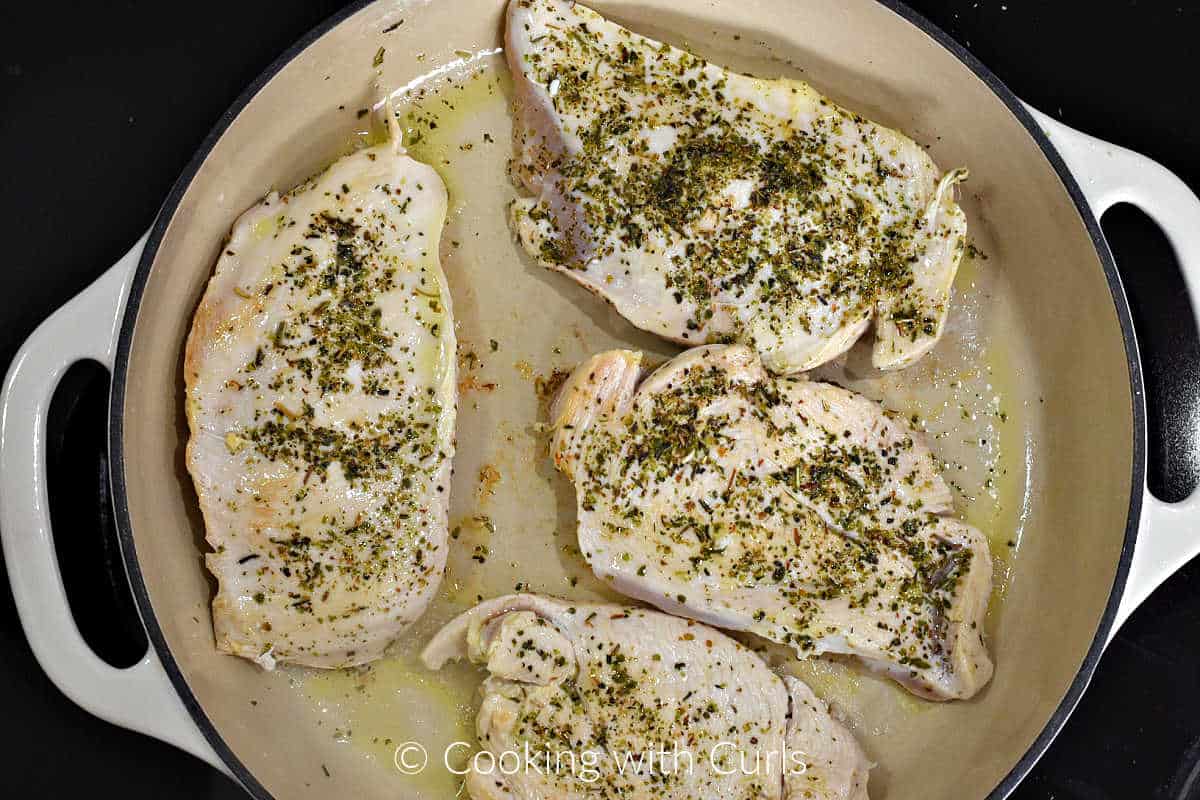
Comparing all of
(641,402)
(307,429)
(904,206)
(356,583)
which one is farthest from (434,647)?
(904,206)

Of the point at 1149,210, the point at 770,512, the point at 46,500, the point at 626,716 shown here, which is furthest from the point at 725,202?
the point at 46,500

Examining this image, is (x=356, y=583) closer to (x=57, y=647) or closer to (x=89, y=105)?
(x=57, y=647)

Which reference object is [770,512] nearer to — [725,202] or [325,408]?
[725,202]

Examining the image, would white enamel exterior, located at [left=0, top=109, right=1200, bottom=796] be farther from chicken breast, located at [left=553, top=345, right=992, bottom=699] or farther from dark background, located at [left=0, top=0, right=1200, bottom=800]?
chicken breast, located at [left=553, top=345, right=992, bottom=699]

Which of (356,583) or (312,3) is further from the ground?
(312,3)

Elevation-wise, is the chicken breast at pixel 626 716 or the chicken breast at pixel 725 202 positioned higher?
the chicken breast at pixel 725 202

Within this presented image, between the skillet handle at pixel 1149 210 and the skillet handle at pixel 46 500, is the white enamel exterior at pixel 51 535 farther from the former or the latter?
the skillet handle at pixel 1149 210

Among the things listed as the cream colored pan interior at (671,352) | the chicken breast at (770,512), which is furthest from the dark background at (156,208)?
the chicken breast at (770,512)
